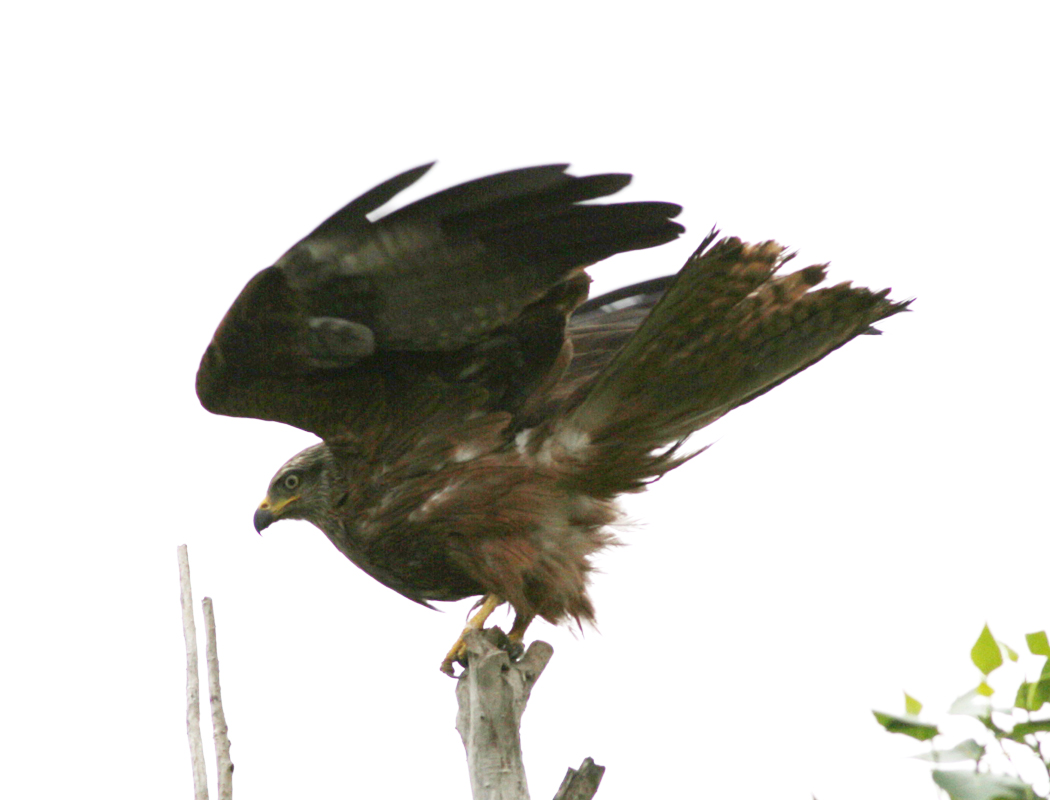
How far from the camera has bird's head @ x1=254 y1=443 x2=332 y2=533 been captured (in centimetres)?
495

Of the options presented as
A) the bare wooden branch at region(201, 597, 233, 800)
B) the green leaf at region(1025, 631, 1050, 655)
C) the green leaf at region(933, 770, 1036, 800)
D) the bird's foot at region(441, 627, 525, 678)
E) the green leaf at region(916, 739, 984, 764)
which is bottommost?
the green leaf at region(933, 770, 1036, 800)

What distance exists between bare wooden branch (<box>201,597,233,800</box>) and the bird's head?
1.95 meters

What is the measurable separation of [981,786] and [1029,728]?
11cm

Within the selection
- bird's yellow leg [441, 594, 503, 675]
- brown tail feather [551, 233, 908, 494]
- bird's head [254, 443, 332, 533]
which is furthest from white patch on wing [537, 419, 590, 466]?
bird's head [254, 443, 332, 533]

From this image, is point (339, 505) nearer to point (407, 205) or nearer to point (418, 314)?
point (418, 314)

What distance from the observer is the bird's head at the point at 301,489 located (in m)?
4.95

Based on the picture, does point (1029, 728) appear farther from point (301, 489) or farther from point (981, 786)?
point (301, 489)

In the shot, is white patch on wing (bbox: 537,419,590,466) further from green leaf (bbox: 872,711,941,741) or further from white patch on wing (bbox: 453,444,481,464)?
green leaf (bbox: 872,711,941,741)

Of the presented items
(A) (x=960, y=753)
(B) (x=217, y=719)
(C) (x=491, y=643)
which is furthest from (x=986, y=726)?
(C) (x=491, y=643)

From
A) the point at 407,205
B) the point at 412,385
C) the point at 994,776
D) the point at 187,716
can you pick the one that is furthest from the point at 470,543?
the point at 994,776

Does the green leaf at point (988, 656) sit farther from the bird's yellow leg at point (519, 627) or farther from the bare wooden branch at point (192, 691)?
the bird's yellow leg at point (519, 627)

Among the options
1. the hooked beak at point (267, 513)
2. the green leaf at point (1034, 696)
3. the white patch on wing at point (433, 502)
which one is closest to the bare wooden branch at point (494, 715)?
the white patch on wing at point (433, 502)

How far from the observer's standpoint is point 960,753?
47.8 inches

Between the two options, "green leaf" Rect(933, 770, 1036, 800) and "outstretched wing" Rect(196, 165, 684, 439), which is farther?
"outstretched wing" Rect(196, 165, 684, 439)
